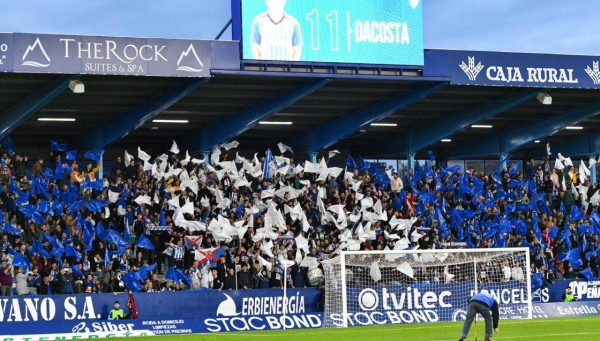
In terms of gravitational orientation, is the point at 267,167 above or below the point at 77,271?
above

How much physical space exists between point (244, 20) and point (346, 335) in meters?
12.1

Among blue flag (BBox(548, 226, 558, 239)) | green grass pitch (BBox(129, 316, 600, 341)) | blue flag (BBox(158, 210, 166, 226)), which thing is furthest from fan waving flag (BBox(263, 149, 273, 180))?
blue flag (BBox(548, 226, 558, 239))

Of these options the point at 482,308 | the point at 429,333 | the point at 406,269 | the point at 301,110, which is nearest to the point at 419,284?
the point at 406,269

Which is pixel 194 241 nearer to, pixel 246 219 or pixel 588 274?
pixel 246 219

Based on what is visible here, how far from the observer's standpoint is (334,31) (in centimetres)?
3959

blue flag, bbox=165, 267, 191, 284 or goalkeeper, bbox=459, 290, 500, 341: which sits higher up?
blue flag, bbox=165, 267, 191, 284

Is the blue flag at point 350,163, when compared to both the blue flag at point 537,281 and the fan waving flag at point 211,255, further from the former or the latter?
the fan waving flag at point 211,255

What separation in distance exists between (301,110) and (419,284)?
8769mm

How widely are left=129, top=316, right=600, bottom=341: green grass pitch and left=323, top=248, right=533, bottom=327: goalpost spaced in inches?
77.0

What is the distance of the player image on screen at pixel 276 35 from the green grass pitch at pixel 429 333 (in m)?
9.29

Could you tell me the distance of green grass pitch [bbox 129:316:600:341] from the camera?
29.5 m

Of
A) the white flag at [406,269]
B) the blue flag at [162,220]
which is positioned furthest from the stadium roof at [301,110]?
the white flag at [406,269]

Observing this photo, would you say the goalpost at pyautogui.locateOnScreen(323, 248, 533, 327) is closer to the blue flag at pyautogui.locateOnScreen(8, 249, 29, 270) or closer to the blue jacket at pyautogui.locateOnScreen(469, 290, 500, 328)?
the blue flag at pyautogui.locateOnScreen(8, 249, 29, 270)

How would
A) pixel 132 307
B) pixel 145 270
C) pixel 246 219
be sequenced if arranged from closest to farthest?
pixel 132 307 → pixel 145 270 → pixel 246 219
